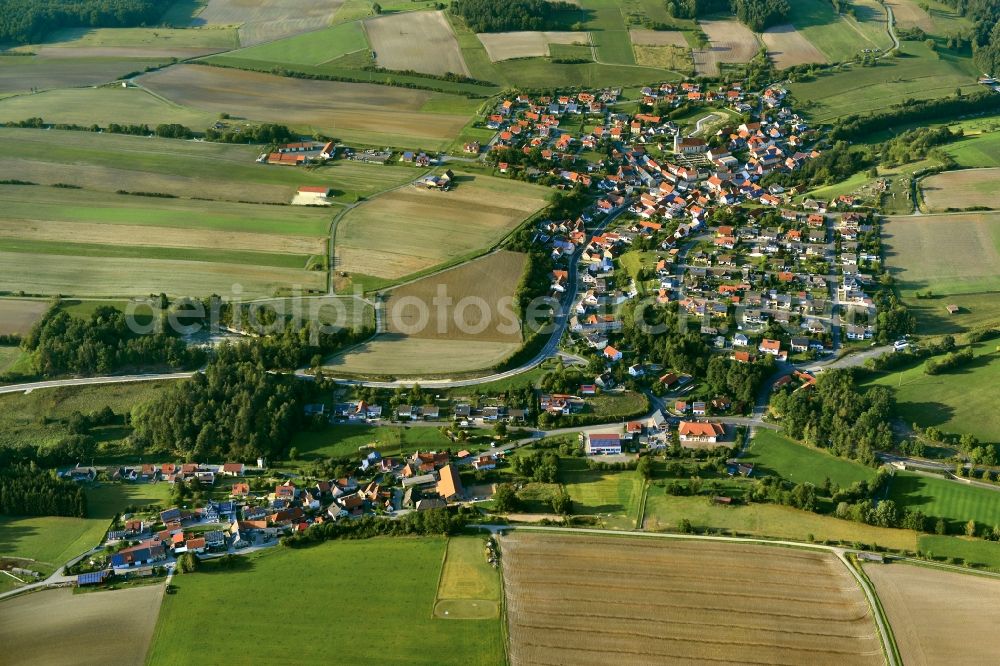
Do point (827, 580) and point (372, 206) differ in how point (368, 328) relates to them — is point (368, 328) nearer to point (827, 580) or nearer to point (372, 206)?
point (372, 206)

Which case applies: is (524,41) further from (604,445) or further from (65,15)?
(604,445)

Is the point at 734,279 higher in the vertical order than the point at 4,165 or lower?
lower

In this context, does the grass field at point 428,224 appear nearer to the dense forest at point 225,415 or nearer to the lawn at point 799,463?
the dense forest at point 225,415

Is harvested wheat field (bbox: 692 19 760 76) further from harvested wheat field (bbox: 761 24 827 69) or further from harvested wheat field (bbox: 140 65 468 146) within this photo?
harvested wheat field (bbox: 140 65 468 146)

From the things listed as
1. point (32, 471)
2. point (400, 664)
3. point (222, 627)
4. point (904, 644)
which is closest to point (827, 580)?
point (904, 644)

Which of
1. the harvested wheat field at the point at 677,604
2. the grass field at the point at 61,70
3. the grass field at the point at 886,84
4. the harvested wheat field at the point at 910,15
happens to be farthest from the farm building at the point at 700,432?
the harvested wheat field at the point at 910,15

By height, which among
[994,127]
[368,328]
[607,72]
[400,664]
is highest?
[607,72]
